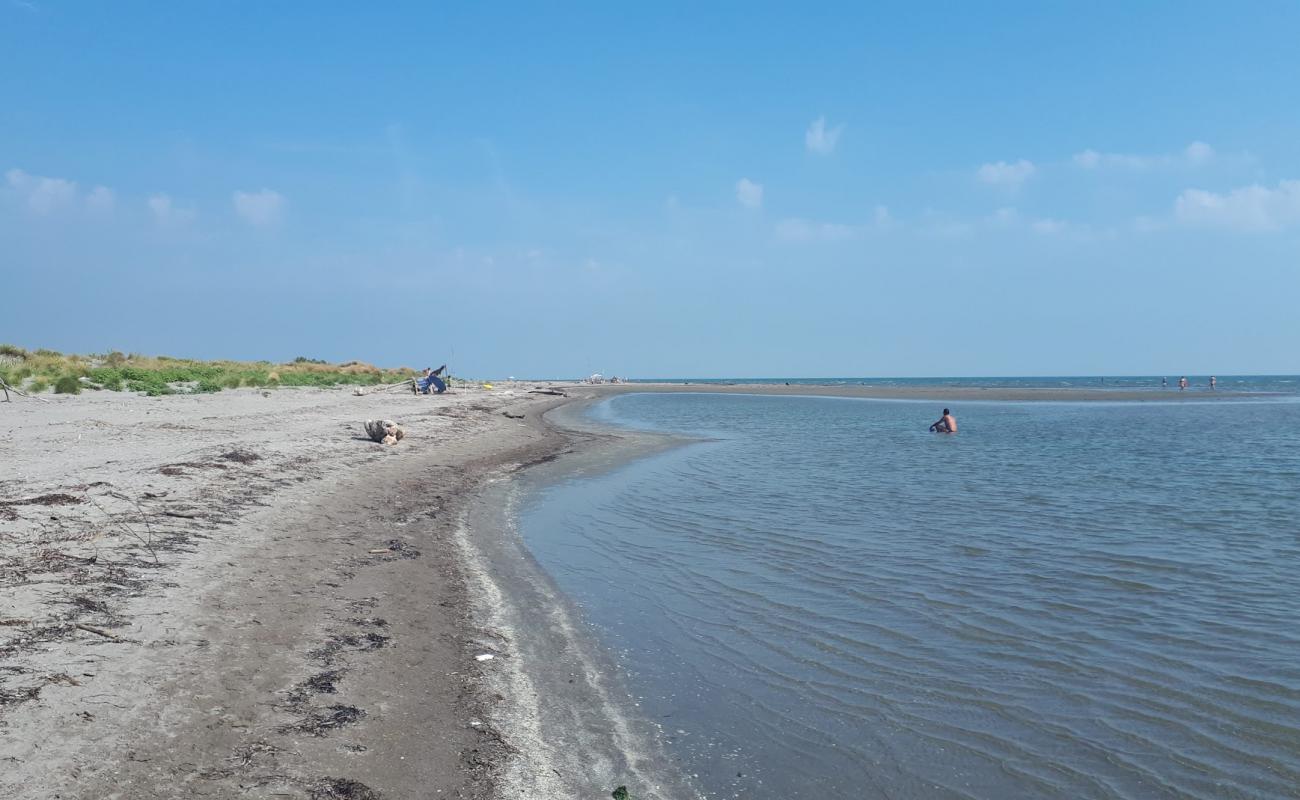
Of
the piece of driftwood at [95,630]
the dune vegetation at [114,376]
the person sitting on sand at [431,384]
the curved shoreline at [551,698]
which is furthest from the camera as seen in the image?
the person sitting on sand at [431,384]

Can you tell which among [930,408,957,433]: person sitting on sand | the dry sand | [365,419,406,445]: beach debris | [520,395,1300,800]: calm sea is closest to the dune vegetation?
[365,419,406,445]: beach debris

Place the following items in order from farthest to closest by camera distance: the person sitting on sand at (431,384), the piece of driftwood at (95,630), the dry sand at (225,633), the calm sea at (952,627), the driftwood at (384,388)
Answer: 1. the person sitting on sand at (431,384)
2. the driftwood at (384,388)
3. the piece of driftwood at (95,630)
4. the calm sea at (952,627)
5. the dry sand at (225,633)

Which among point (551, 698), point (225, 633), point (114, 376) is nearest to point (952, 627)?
point (551, 698)

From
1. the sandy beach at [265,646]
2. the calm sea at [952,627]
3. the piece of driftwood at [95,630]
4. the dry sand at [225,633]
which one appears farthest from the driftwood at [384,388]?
the piece of driftwood at [95,630]

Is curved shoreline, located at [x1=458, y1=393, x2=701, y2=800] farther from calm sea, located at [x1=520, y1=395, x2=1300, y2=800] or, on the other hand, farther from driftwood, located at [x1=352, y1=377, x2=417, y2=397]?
driftwood, located at [x1=352, y1=377, x2=417, y2=397]

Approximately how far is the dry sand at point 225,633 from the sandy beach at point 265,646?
2cm

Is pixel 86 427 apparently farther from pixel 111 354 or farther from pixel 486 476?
pixel 111 354

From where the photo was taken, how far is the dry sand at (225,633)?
14.2ft

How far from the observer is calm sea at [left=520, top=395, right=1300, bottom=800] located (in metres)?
5.12

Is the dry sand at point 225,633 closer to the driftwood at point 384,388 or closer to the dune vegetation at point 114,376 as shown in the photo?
the dune vegetation at point 114,376

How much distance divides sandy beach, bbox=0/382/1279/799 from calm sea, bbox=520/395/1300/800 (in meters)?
0.93

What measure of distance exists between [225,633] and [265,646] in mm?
417

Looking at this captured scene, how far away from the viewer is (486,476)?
60.3 ft

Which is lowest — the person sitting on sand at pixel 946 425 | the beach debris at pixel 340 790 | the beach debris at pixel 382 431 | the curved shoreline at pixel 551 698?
the curved shoreline at pixel 551 698
